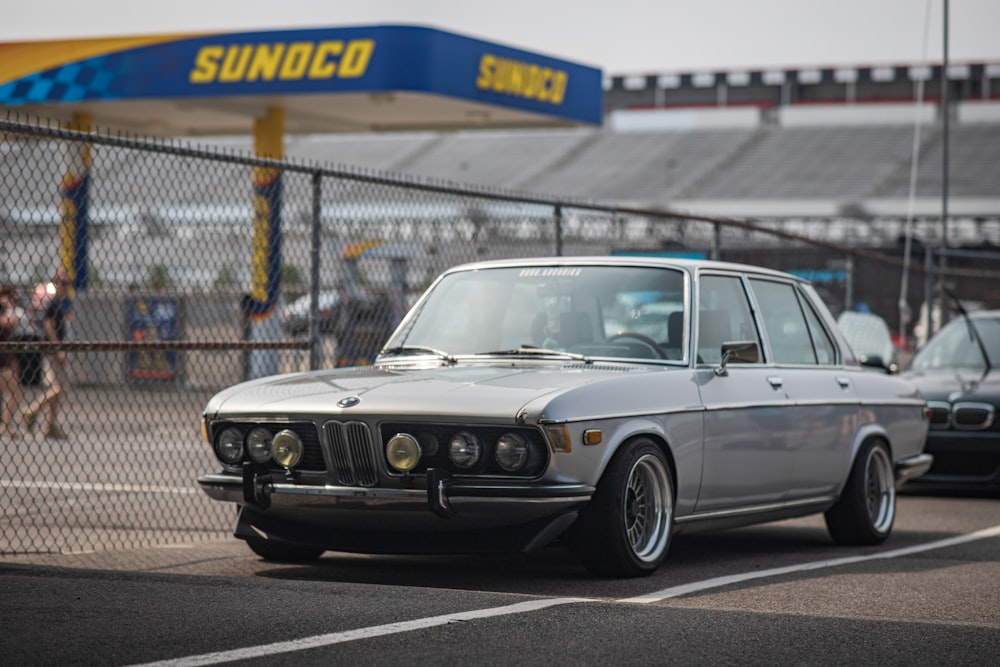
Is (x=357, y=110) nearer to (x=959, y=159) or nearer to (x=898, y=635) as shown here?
(x=898, y=635)

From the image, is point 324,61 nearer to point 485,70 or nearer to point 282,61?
point 282,61

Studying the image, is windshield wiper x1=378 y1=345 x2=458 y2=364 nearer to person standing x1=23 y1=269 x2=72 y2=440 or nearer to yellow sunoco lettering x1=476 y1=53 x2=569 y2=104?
person standing x1=23 y1=269 x2=72 y2=440

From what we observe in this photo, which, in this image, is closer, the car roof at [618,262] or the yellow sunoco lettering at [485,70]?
the car roof at [618,262]

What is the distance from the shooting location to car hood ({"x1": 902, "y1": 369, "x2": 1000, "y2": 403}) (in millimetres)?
12383

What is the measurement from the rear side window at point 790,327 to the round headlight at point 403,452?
269cm

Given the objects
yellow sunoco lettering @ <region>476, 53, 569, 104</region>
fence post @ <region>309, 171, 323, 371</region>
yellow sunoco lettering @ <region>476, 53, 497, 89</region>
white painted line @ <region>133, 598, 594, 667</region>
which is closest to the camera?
white painted line @ <region>133, 598, 594, 667</region>

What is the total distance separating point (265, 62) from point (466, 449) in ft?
55.1

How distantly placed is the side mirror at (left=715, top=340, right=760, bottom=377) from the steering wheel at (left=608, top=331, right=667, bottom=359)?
0.33 metres

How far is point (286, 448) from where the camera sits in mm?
7094

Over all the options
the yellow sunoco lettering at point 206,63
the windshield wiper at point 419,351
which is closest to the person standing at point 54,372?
the yellow sunoco lettering at point 206,63

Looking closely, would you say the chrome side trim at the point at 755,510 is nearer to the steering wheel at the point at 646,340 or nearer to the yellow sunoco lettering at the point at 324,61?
the steering wheel at the point at 646,340

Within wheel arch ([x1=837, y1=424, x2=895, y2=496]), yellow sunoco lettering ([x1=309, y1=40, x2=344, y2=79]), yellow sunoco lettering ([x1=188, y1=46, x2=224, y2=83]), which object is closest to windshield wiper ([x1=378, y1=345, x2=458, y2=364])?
wheel arch ([x1=837, y1=424, x2=895, y2=496])

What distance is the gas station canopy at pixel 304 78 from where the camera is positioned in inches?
868

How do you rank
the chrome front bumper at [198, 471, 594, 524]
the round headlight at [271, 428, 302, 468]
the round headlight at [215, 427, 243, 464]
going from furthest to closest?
the round headlight at [215, 427, 243, 464] < the round headlight at [271, 428, 302, 468] < the chrome front bumper at [198, 471, 594, 524]
